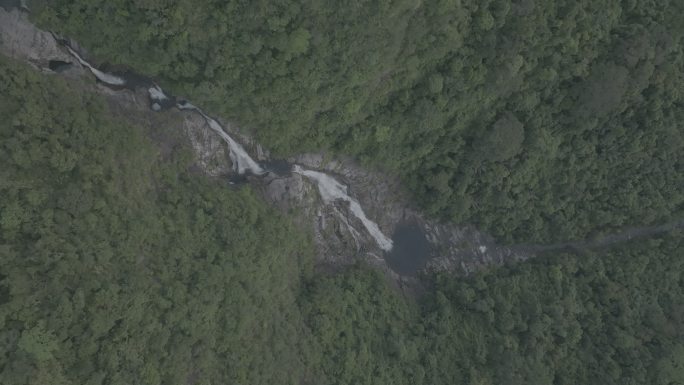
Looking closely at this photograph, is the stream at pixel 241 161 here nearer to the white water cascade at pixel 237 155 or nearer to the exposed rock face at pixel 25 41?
the white water cascade at pixel 237 155

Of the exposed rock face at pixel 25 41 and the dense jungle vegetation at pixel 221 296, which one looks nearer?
the dense jungle vegetation at pixel 221 296

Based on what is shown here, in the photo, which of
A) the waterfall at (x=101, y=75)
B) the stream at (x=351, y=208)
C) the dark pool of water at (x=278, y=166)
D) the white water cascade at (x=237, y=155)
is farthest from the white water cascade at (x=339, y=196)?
the waterfall at (x=101, y=75)

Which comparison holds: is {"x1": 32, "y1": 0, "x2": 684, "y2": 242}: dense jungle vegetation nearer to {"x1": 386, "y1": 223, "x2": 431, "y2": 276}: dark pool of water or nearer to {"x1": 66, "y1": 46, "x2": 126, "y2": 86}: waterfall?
{"x1": 66, "y1": 46, "x2": 126, "y2": 86}: waterfall

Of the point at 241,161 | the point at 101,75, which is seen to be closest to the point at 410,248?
the point at 241,161

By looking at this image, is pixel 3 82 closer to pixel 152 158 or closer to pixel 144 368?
pixel 152 158

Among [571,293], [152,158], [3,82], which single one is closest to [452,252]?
[571,293]
